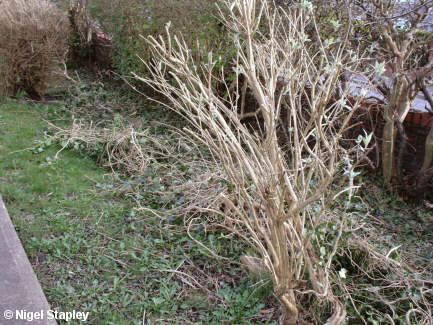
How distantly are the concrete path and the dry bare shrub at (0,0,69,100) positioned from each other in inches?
193

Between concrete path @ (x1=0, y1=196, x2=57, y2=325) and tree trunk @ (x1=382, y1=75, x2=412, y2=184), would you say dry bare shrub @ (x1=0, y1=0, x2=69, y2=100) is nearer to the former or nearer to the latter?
concrete path @ (x1=0, y1=196, x2=57, y2=325)

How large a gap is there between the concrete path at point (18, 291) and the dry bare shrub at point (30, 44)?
16.1ft

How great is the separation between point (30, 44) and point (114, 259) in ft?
16.7

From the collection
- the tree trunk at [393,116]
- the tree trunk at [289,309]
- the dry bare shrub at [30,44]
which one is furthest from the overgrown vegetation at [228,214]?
the dry bare shrub at [30,44]

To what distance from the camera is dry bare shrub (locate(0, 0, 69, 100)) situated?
23.4ft

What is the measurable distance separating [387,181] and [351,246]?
7.44 feet

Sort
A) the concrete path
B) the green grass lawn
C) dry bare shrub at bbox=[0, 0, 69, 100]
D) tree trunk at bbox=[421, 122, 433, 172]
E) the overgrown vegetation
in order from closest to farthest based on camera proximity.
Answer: the concrete path → the overgrown vegetation → the green grass lawn → tree trunk at bbox=[421, 122, 433, 172] → dry bare shrub at bbox=[0, 0, 69, 100]

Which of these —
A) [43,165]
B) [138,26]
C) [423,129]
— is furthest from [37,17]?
[423,129]

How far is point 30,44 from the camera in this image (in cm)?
731

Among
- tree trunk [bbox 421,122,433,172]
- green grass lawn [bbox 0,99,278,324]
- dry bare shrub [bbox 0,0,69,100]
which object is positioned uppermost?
dry bare shrub [bbox 0,0,69,100]

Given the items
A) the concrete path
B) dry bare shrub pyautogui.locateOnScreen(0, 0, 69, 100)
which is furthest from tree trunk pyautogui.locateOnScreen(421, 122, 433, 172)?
dry bare shrub pyautogui.locateOnScreen(0, 0, 69, 100)

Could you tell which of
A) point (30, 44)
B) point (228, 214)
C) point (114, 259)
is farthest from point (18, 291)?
point (30, 44)

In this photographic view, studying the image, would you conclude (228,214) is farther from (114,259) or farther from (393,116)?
(393,116)

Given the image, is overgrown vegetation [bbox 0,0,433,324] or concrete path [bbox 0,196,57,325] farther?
overgrown vegetation [bbox 0,0,433,324]
